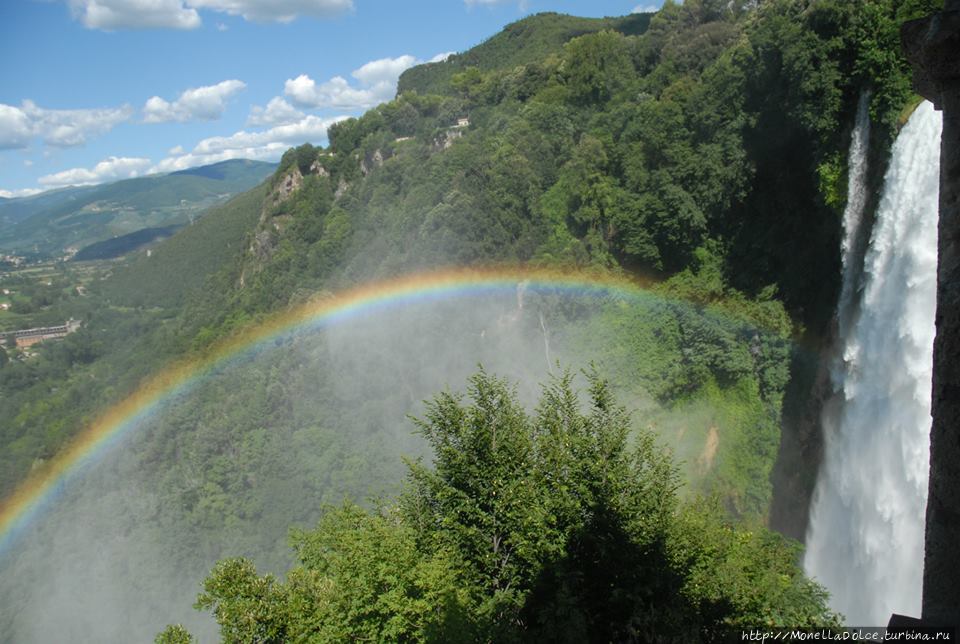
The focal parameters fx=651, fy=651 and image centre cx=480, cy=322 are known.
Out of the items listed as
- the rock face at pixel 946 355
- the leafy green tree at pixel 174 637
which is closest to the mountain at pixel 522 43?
the leafy green tree at pixel 174 637

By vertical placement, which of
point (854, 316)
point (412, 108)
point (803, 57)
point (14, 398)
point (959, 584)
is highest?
point (412, 108)

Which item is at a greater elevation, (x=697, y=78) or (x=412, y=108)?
(x=412, y=108)

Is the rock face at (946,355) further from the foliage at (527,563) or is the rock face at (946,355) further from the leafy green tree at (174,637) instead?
the leafy green tree at (174,637)

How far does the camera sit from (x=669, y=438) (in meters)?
24.0

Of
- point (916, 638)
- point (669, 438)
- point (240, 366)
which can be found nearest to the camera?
point (916, 638)

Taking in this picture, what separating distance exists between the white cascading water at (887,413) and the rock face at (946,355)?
11330 mm

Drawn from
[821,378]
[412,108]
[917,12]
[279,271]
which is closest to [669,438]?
[821,378]

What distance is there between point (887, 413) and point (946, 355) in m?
13.9

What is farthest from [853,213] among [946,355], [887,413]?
[946,355]

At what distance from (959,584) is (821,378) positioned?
1799 cm

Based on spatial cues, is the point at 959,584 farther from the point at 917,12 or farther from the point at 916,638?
the point at 917,12

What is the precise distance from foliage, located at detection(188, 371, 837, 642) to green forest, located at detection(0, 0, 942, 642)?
1.9 inches

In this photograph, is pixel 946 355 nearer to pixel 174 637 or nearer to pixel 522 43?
pixel 174 637

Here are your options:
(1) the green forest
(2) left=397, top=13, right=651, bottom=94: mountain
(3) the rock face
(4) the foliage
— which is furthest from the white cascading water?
(2) left=397, top=13, right=651, bottom=94: mountain
